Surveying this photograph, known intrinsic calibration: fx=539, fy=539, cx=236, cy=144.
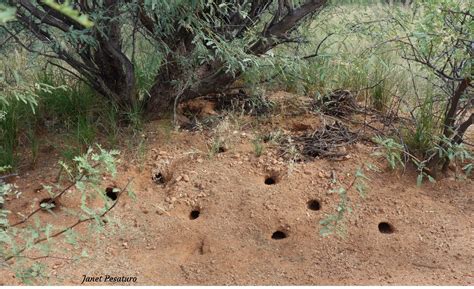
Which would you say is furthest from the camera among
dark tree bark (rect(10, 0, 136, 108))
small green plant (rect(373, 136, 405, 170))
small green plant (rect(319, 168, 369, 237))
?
dark tree bark (rect(10, 0, 136, 108))

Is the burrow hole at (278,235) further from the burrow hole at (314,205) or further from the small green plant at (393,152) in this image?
the small green plant at (393,152)

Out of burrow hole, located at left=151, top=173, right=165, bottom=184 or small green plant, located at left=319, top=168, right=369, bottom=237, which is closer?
small green plant, located at left=319, top=168, right=369, bottom=237

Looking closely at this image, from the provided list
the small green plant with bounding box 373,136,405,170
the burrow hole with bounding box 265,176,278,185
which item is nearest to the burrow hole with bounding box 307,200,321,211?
the burrow hole with bounding box 265,176,278,185

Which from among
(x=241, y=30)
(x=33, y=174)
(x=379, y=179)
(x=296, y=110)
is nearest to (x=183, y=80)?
(x=241, y=30)

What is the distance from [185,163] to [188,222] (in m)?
0.50

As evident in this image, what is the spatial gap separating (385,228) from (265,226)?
2.07 ft

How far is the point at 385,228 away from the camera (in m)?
2.83

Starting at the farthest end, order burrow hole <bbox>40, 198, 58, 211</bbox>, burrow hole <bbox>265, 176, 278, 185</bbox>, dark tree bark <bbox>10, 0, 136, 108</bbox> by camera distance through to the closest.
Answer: burrow hole <bbox>265, 176, 278, 185</bbox> < dark tree bark <bbox>10, 0, 136, 108</bbox> < burrow hole <bbox>40, 198, 58, 211</bbox>

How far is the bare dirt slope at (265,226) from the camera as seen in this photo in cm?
253

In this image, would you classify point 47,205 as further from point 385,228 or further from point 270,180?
point 385,228

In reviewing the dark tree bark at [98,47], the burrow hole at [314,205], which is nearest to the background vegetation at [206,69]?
the dark tree bark at [98,47]

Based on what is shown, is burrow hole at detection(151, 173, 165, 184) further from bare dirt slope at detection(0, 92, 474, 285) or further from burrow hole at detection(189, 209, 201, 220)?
burrow hole at detection(189, 209, 201, 220)

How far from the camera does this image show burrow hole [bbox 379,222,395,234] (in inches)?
110

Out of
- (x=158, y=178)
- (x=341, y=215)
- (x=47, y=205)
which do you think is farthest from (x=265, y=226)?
(x=47, y=205)
